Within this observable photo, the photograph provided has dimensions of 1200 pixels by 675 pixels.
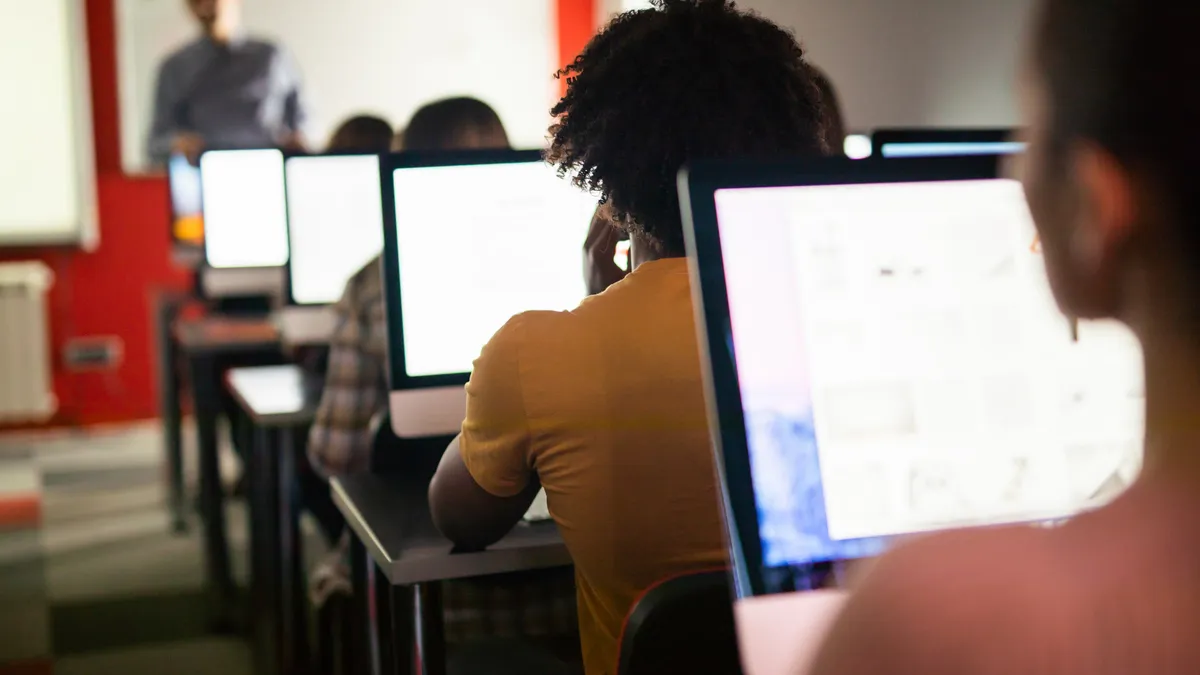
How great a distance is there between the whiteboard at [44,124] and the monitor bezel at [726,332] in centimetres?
576

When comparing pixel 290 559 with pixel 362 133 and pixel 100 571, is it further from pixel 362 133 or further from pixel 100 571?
pixel 100 571

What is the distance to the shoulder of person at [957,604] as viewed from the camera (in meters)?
0.49

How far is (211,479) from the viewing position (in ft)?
11.9

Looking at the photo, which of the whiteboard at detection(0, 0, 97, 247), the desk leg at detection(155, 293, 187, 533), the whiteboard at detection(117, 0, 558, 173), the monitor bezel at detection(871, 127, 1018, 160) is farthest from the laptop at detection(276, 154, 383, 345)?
the whiteboard at detection(0, 0, 97, 247)

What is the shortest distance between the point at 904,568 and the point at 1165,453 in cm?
11

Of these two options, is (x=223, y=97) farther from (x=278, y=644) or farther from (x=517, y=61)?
(x=278, y=644)

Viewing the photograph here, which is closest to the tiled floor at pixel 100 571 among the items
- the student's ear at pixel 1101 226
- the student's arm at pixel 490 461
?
the student's arm at pixel 490 461

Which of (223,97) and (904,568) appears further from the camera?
(223,97)

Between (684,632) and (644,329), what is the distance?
300 mm

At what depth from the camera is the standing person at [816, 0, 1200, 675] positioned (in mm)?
480

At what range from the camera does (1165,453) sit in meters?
0.50

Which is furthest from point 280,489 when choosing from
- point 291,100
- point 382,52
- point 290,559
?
point 382,52

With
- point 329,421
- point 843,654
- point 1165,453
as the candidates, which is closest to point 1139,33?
point 1165,453

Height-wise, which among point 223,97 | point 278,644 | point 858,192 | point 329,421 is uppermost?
point 223,97
